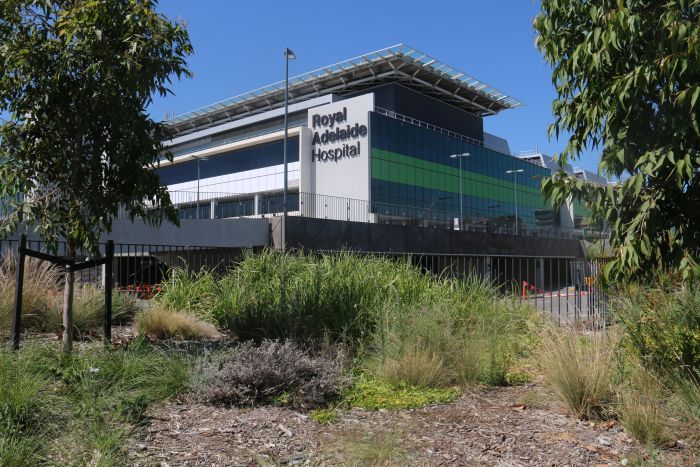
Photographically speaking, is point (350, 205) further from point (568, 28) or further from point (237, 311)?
point (568, 28)

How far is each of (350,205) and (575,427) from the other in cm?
2861

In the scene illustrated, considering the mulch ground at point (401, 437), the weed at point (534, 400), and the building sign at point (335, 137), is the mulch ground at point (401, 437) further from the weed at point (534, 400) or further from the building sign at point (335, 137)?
the building sign at point (335, 137)

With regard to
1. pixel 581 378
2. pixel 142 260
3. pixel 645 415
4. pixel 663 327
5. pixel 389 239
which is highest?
pixel 389 239

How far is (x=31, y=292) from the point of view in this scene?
9289 mm

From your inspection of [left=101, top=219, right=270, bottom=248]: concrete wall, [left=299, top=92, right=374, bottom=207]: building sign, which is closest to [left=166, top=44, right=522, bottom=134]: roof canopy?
[left=299, top=92, right=374, bottom=207]: building sign

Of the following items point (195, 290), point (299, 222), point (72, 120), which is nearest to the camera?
point (72, 120)

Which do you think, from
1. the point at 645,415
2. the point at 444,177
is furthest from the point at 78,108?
the point at 444,177

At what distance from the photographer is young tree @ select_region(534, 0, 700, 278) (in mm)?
3820

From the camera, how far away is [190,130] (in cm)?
8338

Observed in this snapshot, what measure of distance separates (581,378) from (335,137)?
170 ft

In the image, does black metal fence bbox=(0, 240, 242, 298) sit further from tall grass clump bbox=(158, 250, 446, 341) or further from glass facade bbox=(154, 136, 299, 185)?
glass facade bbox=(154, 136, 299, 185)

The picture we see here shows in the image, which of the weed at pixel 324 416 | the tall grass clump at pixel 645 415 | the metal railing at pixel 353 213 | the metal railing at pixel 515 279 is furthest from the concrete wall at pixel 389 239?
the tall grass clump at pixel 645 415

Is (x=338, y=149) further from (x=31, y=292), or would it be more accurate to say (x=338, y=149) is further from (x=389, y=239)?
(x=31, y=292)

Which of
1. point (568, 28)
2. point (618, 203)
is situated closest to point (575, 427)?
point (618, 203)
